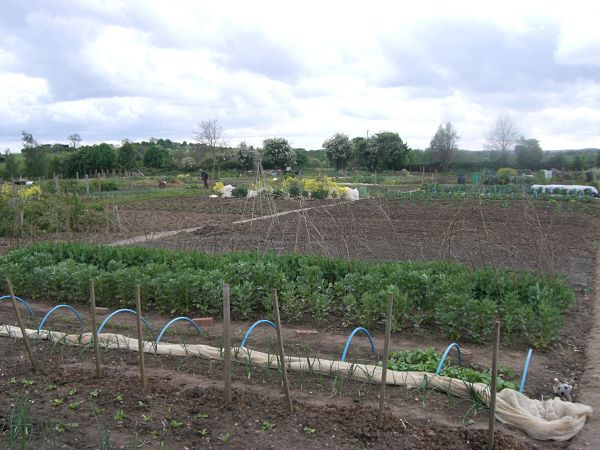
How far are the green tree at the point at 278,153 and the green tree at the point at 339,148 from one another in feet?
15.0

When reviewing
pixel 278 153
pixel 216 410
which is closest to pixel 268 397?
pixel 216 410

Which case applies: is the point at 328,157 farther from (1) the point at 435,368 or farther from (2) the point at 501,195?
(1) the point at 435,368

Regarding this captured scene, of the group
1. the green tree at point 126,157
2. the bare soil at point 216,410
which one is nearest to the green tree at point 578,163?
the green tree at point 126,157

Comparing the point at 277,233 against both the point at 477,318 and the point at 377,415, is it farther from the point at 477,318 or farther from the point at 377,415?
the point at 377,415

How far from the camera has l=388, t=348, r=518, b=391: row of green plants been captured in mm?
3988

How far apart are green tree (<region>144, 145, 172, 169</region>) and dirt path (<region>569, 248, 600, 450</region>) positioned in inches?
1723

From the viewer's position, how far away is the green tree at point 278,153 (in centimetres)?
3375

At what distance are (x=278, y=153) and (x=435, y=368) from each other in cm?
3078

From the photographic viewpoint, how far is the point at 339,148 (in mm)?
39188

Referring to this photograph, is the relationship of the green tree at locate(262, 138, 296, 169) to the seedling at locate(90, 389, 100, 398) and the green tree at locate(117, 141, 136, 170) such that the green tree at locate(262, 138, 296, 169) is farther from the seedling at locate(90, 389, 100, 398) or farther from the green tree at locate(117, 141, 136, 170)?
the seedling at locate(90, 389, 100, 398)

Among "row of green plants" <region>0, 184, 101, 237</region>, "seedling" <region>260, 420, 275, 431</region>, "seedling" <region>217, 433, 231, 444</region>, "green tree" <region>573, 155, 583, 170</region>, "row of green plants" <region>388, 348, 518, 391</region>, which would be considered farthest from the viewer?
"green tree" <region>573, 155, 583, 170</region>

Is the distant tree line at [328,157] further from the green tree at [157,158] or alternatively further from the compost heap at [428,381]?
the compost heap at [428,381]

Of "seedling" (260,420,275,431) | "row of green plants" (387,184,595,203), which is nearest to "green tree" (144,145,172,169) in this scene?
"row of green plants" (387,184,595,203)

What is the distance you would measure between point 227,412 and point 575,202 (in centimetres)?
1928
